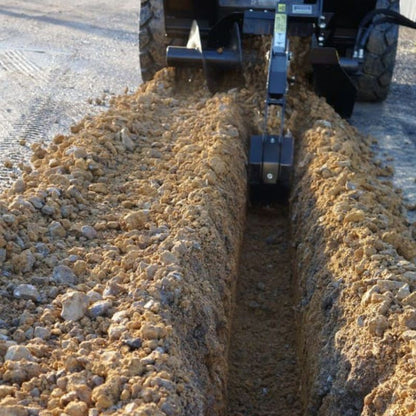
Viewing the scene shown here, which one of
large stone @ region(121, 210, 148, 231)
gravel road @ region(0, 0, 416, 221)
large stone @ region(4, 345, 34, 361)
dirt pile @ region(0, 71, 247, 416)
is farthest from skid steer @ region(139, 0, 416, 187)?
large stone @ region(4, 345, 34, 361)

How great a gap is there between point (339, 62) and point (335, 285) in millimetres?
3441

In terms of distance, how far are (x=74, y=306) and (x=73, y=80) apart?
5839 millimetres

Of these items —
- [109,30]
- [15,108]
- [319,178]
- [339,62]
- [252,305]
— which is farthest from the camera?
[109,30]

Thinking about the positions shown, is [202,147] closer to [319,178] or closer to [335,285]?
[319,178]

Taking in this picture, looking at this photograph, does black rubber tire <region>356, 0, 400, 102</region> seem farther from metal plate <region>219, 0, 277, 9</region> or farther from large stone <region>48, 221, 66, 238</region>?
large stone <region>48, 221, 66, 238</region>

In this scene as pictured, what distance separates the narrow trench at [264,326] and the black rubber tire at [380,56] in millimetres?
2994

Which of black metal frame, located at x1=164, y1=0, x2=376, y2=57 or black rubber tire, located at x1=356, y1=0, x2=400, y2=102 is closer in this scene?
black metal frame, located at x1=164, y1=0, x2=376, y2=57

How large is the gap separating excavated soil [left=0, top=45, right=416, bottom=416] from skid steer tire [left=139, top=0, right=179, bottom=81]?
177 cm

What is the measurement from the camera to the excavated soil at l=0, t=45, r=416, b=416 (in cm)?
316

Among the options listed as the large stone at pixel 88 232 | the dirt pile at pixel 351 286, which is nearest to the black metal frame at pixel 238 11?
the dirt pile at pixel 351 286

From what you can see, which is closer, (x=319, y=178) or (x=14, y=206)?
(x=14, y=206)

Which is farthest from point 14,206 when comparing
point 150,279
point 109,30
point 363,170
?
point 109,30

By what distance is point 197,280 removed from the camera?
4.07m

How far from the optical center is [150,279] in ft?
12.4
